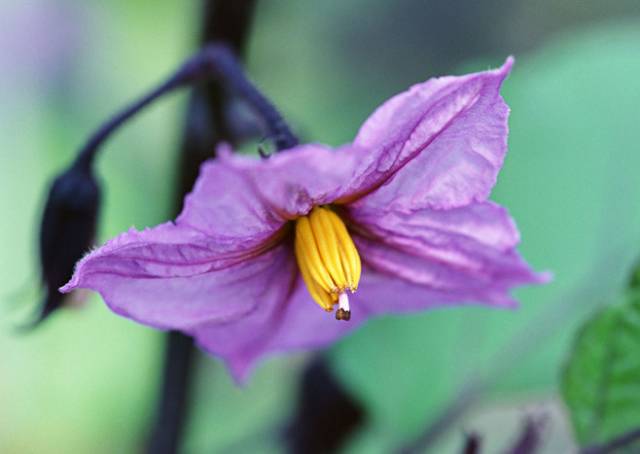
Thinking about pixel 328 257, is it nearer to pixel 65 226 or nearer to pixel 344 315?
pixel 344 315

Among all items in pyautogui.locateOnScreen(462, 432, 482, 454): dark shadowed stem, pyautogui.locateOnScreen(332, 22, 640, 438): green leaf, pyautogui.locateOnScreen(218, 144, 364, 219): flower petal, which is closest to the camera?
pyautogui.locateOnScreen(218, 144, 364, 219): flower petal

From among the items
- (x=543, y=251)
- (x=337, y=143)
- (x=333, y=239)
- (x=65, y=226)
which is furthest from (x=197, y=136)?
(x=337, y=143)

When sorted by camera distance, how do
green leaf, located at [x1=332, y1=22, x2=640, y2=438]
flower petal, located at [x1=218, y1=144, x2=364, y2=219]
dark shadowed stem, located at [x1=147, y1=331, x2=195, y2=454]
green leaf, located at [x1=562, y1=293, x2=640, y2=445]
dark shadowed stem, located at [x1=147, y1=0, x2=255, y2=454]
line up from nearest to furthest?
flower petal, located at [x1=218, y1=144, x2=364, y2=219] < green leaf, located at [x1=562, y1=293, x2=640, y2=445] < dark shadowed stem, located at [x1=147, y1=0, x2=255, y2=454] < dark shadowed stem, located at [x1=147, y1=331, x2=195, y2=454] < green leaf, located at [x1=332, y1=22, x2=640, y2=438]

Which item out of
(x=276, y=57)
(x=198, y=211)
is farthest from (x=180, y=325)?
(x=276, y=57)

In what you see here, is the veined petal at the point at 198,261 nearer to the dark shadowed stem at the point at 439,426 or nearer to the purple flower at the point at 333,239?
the purple flower at the point at 333,239

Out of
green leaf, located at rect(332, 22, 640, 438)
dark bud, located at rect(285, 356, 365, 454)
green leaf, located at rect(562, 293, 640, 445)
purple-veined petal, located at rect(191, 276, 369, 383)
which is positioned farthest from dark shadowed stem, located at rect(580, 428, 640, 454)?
dark bud, located at rect(285, 356, 365, 454)

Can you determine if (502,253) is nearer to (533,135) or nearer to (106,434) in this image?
(533,135)

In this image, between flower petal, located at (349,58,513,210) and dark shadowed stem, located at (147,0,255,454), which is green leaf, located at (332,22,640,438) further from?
flower petal, located at (349,58,513,210)
